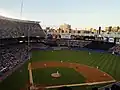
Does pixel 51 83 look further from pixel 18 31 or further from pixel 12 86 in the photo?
pixel 18 31

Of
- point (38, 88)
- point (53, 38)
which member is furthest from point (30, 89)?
point (53, 38)

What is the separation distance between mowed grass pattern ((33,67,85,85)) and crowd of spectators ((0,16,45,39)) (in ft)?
77.4

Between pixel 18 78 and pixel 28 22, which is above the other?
pixel 28 22

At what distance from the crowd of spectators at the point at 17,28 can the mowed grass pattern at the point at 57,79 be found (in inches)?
928

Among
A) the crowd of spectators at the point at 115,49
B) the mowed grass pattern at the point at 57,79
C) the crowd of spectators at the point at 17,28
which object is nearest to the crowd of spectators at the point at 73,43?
the crowd of spectators at the point at 17,28

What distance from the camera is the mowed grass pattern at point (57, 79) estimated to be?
32.3 metres

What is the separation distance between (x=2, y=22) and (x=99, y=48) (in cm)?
3708

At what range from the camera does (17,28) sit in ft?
247

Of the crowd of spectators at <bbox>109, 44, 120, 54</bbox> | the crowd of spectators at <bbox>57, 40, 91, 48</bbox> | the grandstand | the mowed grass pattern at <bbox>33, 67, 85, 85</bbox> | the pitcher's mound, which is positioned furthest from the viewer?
the crowd of spectators at <bbox>57, 40, 91, 48</bbox>

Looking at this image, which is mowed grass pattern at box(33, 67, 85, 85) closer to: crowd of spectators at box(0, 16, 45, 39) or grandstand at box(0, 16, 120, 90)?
grandstand at box(0, 16, 120, 90)

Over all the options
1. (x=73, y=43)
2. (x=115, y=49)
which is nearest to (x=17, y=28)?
(x=73, y=43)

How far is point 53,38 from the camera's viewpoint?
91.6 m

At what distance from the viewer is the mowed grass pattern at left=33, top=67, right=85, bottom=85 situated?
32253 millimetres

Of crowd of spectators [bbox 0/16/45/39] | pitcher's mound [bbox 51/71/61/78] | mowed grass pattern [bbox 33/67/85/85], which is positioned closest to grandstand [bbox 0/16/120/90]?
crowd of spectators [bbox 0/16/45/39]
